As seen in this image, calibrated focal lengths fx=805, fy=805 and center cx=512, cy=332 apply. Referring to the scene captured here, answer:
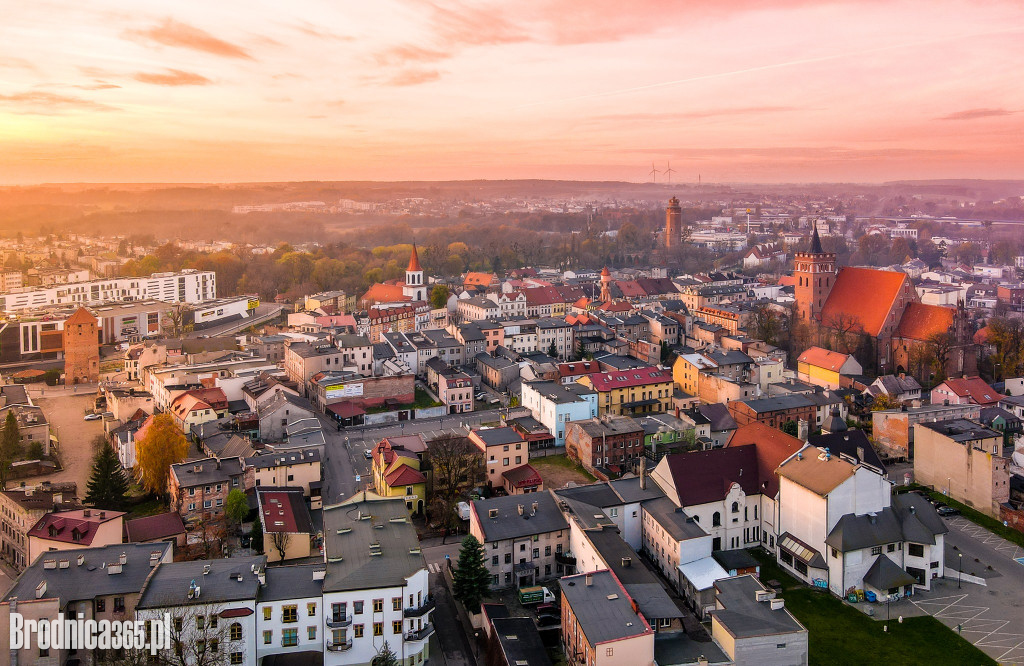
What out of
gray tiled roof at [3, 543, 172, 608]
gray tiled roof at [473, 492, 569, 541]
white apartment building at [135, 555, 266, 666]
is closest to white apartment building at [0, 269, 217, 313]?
gray tiled roof at [3, 543, 172, 608]

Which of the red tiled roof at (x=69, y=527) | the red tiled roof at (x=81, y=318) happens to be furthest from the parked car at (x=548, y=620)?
the red tiled roof at (x=81, y=318)

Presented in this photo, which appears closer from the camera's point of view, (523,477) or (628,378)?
(523,477)

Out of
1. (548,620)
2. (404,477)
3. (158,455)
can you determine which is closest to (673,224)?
(404,477)

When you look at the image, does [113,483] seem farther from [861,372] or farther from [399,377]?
[861,372]

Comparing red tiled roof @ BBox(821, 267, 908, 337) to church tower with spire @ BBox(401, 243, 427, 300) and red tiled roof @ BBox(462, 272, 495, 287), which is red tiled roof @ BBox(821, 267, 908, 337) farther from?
red tiled roof @ BBox(462, 272, 495, 287)

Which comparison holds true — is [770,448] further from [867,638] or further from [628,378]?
[628,378]

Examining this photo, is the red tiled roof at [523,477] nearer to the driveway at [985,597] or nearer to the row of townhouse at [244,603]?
the row of townhouse at [244,603]

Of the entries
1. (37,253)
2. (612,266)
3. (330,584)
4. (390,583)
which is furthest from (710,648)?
(37,253)
